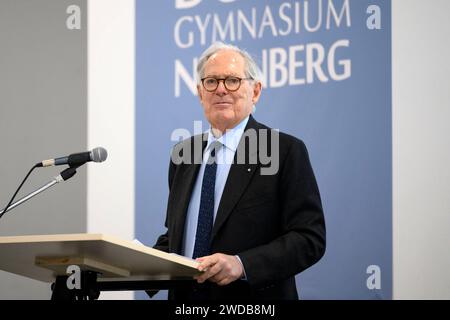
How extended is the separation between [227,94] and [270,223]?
61 centimetres

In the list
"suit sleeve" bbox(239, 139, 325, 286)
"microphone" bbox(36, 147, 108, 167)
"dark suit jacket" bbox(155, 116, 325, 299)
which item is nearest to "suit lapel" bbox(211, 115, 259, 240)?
"dark suit jacket" bbox(155, 116, 325, 299)

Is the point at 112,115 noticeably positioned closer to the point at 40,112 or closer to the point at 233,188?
the point at 40,112

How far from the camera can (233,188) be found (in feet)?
10.1

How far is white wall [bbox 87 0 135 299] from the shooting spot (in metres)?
4.59

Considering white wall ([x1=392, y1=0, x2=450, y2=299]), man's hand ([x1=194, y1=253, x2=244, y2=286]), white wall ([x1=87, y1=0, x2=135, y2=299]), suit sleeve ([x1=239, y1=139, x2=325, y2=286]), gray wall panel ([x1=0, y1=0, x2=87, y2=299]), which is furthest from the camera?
gray wall panel ([x1=0, y1=0, x2=87, y2=299])

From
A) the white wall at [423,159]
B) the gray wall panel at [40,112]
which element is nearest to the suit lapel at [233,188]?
the white wall at [423,159]

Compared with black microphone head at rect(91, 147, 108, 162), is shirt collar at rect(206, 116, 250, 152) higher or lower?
higher

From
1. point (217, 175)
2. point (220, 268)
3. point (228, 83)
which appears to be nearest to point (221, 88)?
point (228, 83)

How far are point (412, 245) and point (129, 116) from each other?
1888 mm

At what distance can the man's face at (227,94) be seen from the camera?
3.23 m

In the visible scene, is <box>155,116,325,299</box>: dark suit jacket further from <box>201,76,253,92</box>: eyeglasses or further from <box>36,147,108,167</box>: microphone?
<box>36,147,108,167</box>: microphone

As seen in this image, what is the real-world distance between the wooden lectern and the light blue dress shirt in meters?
0.31
